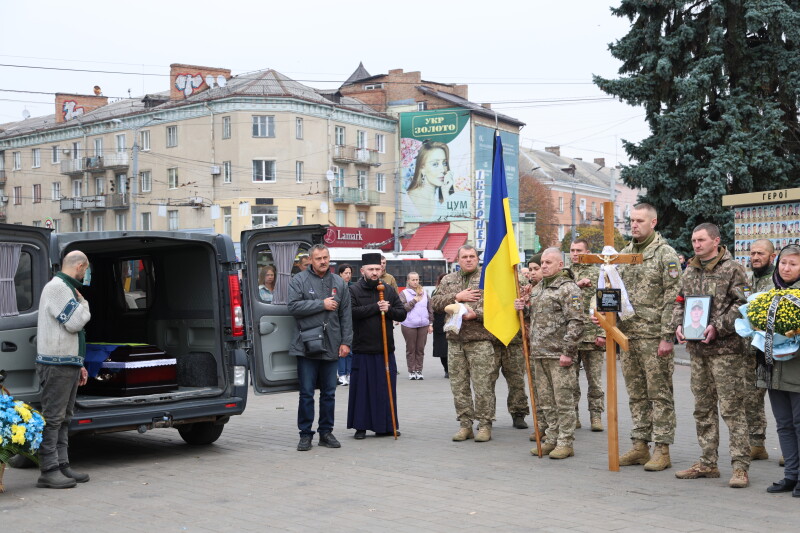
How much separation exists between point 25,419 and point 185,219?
56.1m

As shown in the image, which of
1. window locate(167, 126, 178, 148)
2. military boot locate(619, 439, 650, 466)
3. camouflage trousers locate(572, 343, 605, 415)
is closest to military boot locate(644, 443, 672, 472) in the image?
military boot locate(619, 439, 650, 466)

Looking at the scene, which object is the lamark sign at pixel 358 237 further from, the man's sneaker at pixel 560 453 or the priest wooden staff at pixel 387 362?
the man's sneaker at pixel 560 453

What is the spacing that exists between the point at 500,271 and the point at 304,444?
271cm

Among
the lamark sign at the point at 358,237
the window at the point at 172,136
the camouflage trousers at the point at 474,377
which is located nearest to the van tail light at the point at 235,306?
the camouflage trousers at the point at 474,377

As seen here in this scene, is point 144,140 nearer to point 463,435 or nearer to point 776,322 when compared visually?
point 463,435

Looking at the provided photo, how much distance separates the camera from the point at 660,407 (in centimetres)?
854

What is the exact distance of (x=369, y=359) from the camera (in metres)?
11.0

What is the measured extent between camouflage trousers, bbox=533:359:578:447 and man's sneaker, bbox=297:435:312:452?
7.98 feet

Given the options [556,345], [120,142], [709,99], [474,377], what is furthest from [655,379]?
[120,142]

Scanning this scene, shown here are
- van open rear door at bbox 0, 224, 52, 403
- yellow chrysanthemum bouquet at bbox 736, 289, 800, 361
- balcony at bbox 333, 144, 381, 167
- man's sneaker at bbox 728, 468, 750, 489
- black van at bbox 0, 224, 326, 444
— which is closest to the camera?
yellow chrysanthemum bouquet at bbox 736, 289, 800, 361

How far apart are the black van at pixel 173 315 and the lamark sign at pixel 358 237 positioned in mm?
44701

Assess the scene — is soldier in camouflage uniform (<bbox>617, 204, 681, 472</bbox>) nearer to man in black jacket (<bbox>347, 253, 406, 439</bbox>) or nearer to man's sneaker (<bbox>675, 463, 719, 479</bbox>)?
man's sneaker (<bbox>675, 463, 719, 479</bbox>)

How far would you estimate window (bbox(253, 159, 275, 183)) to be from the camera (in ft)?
197

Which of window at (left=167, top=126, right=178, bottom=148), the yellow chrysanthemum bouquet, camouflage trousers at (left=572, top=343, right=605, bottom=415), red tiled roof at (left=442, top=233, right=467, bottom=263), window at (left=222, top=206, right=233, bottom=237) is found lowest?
camouflage trousers at (left=572, top=343, right=605, bottom=415)
